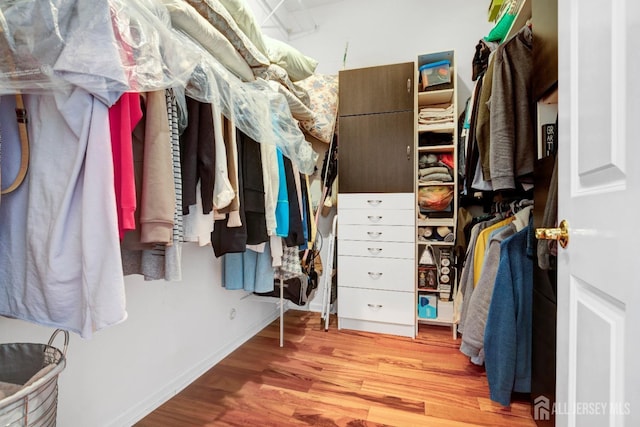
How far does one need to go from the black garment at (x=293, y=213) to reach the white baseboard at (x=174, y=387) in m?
0.85

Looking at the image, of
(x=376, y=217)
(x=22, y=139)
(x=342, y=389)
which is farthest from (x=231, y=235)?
(x=376, y=217)

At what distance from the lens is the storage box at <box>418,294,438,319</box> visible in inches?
83.6

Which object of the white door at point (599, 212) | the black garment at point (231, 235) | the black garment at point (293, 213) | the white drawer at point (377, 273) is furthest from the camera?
the white drawer at point (377, 273)

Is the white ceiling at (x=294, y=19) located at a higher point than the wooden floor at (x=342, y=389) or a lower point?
higher

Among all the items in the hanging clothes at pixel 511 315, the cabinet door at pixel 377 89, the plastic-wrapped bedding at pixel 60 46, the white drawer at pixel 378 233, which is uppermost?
the cabinet door at pixel 377 89

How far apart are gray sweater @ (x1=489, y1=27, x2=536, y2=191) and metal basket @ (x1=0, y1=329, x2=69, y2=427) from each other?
1630 mm

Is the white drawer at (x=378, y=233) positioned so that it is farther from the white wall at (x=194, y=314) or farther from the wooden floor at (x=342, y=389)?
the wooden floor at (x=342, y=389)

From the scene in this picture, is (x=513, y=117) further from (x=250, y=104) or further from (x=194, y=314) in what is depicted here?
(x=194, y=314)

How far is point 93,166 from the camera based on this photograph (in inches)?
24.1

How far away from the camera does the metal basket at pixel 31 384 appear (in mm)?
542

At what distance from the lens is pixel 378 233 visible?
2068 millimetres

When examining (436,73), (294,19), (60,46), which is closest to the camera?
(60,46)

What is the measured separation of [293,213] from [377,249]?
83cm

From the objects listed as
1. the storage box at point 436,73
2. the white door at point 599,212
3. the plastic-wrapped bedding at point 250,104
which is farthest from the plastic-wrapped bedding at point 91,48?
the storage box at point 436,73
